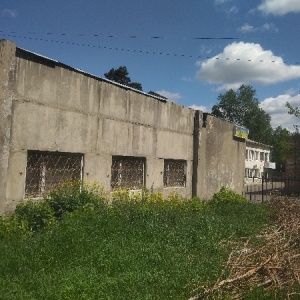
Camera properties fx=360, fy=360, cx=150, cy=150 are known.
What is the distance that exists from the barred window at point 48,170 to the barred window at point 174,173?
3775mm

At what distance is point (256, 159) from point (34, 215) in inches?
1700

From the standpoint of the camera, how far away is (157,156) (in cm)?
1087

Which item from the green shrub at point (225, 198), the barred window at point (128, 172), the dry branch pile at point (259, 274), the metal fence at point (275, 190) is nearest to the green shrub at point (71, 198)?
A: the barred window at point (128, 172)

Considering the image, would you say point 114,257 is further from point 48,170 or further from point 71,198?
point 48,170

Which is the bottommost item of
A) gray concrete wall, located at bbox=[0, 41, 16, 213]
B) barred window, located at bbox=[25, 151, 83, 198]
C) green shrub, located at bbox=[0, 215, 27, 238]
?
green shrub, located at bbox=[0, 215, 27, 238]

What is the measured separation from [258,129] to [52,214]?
58.7 meters

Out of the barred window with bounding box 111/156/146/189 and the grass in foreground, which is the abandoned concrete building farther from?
the grass in foreground

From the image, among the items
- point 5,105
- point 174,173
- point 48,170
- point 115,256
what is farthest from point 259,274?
point 174,173

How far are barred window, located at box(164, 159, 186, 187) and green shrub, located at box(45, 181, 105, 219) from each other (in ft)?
11.8

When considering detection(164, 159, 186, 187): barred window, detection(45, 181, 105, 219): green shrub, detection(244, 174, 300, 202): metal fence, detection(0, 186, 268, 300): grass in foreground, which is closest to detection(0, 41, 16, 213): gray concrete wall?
detection(45, 181, 105, 219): green shrub

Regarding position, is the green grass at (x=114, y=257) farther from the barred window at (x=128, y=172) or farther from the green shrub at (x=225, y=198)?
the green shrub at (x=225, y=198)

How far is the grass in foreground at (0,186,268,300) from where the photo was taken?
13.5 feet

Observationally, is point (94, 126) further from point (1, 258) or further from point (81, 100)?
point (1, 258)

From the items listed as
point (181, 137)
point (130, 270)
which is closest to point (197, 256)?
point (130, 270)
